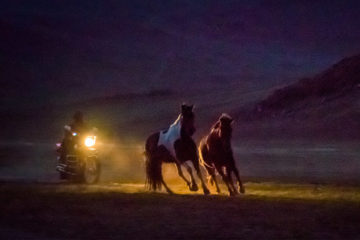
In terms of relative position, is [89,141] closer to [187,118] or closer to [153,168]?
[153,168]

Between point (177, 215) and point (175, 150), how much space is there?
419cm

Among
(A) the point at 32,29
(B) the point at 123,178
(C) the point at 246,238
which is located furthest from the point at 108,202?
(A) the point at 32,29

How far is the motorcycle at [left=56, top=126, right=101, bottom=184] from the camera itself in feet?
68.9

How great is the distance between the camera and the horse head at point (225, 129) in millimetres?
16891

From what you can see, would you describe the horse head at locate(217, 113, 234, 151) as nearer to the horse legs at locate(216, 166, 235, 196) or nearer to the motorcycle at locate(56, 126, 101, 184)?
the horse legs at locate(216, 166, 235, 196)

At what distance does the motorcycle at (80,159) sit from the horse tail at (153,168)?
2428mm

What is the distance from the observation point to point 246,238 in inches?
451

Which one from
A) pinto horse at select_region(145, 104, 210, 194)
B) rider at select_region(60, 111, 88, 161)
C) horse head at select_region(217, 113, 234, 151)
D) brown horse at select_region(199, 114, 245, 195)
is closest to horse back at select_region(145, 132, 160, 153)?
pinto horse at select_region(145, 104, 210, 194)

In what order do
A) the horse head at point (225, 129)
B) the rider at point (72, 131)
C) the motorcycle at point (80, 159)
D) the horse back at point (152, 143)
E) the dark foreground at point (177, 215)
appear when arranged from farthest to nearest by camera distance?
1. the rider at point (72, 131)
2. the motorcycle at point (80, 159)
3. the horse back at point (152, 143)
4. the horse head at point (225, 129)
5. the dark foreground at point (177, 215)

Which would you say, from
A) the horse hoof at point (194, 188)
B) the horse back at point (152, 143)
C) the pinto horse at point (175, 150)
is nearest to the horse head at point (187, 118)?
the pinto horse at point (175, 150)

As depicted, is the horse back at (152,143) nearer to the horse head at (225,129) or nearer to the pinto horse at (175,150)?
the pinto horse at (175,150)

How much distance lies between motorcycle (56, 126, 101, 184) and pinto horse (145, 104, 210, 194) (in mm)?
2215

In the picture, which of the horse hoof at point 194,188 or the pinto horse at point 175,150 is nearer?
the pinto horse at point 175,150

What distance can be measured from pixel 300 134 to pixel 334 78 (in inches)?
469
